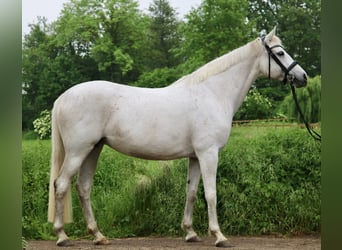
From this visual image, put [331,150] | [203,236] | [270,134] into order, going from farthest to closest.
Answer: [270,134] < [203,236] < [331,150]

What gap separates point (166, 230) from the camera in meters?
5.50

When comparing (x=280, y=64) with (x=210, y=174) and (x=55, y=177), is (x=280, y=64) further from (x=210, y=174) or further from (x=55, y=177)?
(x=55, y=177)

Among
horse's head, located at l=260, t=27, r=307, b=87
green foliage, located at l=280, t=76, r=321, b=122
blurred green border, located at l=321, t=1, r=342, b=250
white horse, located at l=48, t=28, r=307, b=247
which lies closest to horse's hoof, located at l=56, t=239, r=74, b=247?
white horse, located at l=48, t=28, r=307, b=247

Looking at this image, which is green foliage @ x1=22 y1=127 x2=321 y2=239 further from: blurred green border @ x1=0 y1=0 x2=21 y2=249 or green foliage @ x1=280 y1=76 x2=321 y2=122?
blurred green border @ x1=0 y1=0 x2=21 y2=249

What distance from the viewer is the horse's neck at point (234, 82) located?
4641 millimetres

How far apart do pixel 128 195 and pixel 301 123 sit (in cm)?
225

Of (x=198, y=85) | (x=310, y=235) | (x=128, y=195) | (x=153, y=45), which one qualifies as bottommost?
(x=310, y=235)

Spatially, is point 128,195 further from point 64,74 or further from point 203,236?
point 64,74

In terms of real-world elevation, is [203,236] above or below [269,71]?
below

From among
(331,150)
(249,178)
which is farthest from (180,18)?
(331,150)

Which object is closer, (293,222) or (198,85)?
(198,85)

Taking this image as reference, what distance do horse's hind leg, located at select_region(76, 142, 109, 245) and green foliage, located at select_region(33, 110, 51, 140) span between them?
142 cm

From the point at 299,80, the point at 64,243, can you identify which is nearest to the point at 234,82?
the point at 299,80

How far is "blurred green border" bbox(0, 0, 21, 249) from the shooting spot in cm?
113
